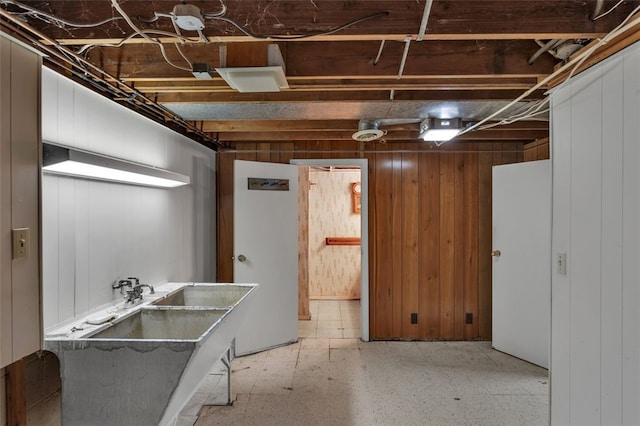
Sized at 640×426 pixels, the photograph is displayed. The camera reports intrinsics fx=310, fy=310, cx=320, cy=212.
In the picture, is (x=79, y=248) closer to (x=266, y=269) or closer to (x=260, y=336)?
(x=266, y=269)

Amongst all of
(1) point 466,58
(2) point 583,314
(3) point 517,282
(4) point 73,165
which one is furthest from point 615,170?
(4) point 73,165

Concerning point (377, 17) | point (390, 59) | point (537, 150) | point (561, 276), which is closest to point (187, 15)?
point (377, 17)

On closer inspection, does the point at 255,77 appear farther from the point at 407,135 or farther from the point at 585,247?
the point at 407,135

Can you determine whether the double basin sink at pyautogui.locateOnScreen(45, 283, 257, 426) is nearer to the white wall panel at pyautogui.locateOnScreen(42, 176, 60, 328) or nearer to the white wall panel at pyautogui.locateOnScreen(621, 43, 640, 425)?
the white wall panel at pyautogui.locateOnScreen(42, 176, 60, 328)

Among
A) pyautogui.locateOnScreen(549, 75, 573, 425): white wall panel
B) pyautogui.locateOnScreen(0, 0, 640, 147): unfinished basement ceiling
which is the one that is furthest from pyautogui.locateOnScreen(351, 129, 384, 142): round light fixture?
pyautogui.locateOnScreen(549, 75, 573, 425): white wall panel

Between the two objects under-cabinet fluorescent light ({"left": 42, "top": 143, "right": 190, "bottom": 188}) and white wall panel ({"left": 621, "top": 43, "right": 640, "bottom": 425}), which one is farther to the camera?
under-cabinet fluorescent light ({"left": 42, "top": 143, "right": 190, "bottom": 188})

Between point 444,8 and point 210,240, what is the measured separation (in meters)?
2.98

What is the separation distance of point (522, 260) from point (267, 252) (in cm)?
253

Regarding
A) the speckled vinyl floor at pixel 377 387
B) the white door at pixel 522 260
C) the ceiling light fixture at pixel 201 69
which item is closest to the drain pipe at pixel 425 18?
the ceiling light fixture at pixel 201 69

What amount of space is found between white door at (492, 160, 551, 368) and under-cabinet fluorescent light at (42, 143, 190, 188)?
309 centimetres

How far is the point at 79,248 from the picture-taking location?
1.66 m

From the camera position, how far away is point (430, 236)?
11.4 ft

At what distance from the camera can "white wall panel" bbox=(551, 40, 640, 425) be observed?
1243 mm

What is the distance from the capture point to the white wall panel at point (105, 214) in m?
1.52
